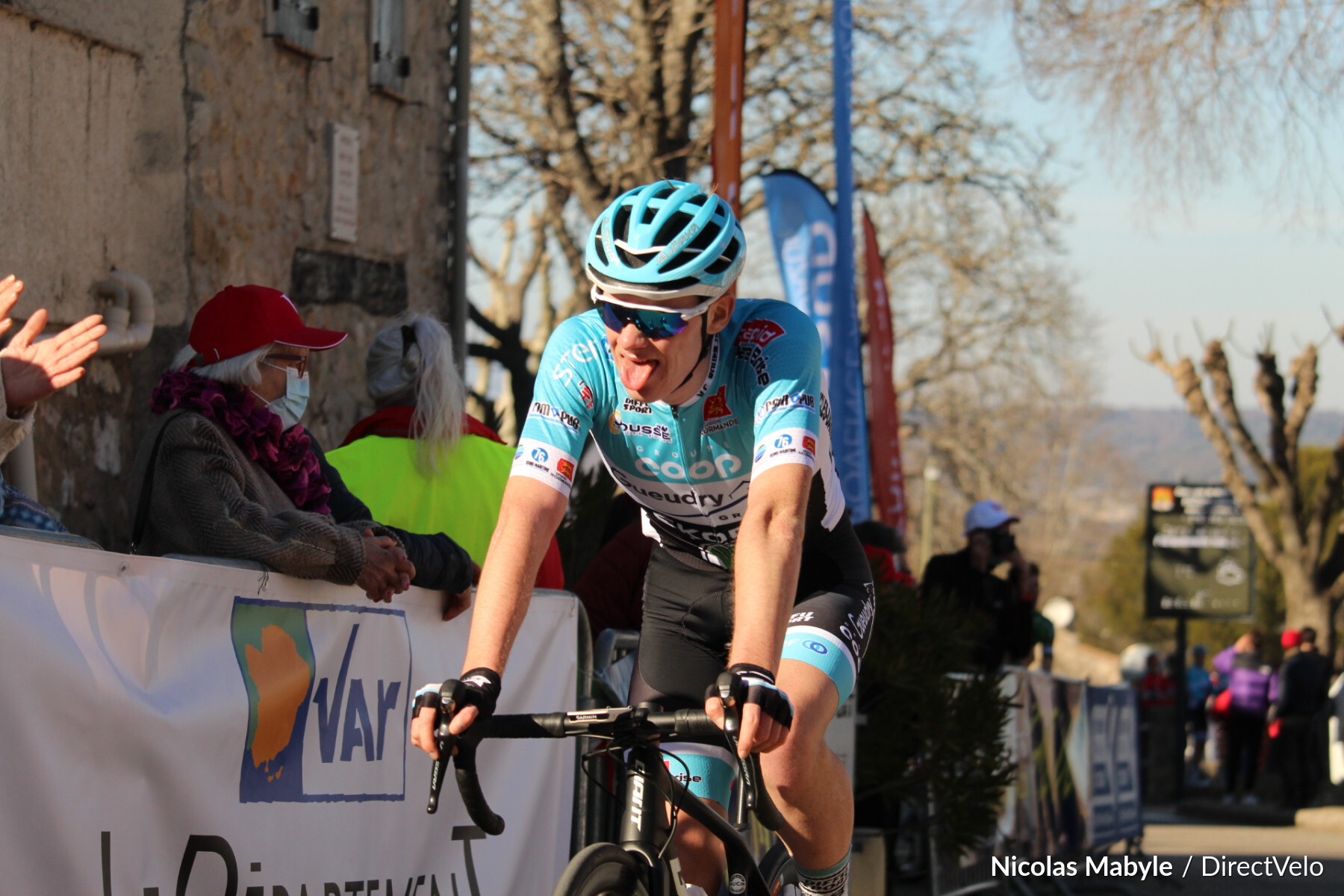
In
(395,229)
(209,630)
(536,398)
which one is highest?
(395,229)

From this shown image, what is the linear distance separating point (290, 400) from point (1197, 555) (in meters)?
18.3

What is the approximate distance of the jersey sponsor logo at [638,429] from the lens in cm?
354

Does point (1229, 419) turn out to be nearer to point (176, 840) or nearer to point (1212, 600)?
point (1212, 600)

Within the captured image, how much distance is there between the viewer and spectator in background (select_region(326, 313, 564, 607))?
5031 mm

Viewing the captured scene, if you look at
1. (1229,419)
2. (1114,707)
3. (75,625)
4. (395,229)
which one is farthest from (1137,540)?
(75,625)

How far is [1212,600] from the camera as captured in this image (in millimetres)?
20625

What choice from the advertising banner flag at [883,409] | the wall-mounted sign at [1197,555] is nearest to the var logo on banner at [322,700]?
the advertising banner flag at [883,409]

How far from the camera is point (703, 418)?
3.56m

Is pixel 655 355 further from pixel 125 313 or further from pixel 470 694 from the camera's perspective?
pixel 125 313

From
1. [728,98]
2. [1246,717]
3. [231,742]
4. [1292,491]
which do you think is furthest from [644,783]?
[1292,491]

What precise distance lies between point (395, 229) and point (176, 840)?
5065 millimetres

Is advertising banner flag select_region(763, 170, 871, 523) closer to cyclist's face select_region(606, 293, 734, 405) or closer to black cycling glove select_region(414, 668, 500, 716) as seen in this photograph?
cyclist's face select_region(606, 293, 734, 405)

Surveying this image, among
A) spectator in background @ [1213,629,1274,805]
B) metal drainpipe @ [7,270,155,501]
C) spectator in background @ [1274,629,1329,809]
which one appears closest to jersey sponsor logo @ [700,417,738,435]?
metal drainpipe @ [7,270,155,501]

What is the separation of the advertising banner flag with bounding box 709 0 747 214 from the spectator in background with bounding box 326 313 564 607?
406 centimetres
